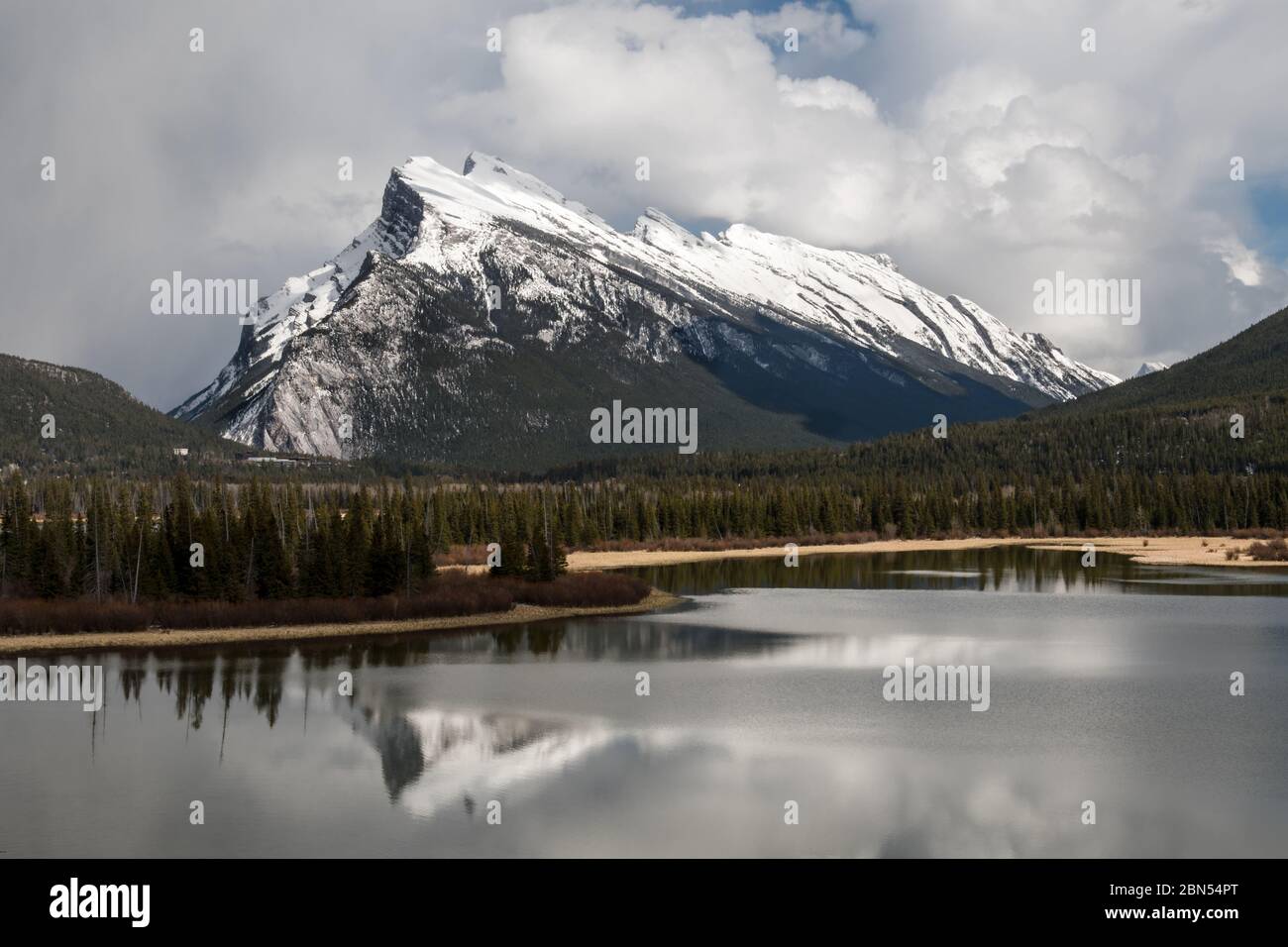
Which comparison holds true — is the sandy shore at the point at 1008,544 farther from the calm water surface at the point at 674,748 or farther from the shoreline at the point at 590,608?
the calm water surface at the point at 674,748

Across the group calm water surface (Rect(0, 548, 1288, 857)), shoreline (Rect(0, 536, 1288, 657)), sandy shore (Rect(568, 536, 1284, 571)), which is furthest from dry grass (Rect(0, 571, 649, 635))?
sandy shore (Rect(568, 536, 1284, 571))

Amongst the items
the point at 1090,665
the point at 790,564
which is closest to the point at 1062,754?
the point at 1090,665

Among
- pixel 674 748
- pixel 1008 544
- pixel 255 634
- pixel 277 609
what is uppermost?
pixel 1008 544

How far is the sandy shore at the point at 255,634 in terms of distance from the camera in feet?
229

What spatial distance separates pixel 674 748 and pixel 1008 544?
138750 mm

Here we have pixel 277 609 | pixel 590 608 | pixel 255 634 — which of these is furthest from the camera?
pixel 590 608

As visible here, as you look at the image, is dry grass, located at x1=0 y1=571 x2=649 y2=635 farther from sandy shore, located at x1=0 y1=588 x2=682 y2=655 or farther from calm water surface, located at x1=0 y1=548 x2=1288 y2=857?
calm water surface, located at x1=0 y1=548 x2=1288 y2=857

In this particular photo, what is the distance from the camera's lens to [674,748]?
4209cm

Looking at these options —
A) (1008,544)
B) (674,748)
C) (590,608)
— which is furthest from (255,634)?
(1008,544)

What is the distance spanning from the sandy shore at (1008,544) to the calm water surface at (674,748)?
2372 inches

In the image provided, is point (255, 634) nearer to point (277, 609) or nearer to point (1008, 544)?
point (277, 609)

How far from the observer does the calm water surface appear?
3231cm

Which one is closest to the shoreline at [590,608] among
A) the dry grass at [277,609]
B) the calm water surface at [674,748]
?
the dry grass at [277,609]
